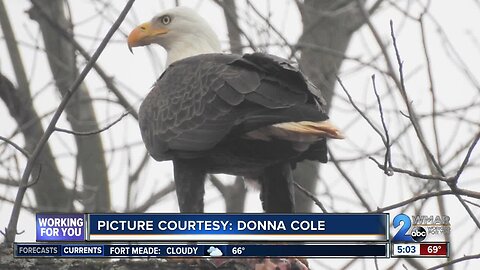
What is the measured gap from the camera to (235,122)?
17.1 ft

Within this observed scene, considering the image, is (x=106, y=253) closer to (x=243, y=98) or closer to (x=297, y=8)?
(x=243, y=98)

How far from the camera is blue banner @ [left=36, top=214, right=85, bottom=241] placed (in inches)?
199

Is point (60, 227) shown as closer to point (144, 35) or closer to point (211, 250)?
point (211, 250)

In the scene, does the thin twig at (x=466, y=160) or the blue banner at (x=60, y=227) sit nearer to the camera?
the thin twig at (x=466, y=160)

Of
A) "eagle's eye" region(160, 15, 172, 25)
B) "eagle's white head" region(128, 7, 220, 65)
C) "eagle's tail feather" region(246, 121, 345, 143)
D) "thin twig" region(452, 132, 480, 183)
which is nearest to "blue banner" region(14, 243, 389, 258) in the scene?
"eagle's tail feather" region(246, 121, 345, 143)

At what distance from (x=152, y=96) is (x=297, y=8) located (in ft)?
6.62

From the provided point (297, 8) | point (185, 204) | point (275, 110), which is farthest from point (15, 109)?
point (275, 110)

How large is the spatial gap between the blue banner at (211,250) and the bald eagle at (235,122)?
0.49 meters

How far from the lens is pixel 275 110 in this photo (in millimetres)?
5074

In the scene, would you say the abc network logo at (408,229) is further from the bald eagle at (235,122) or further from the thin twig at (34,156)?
the thin twig at (34,156)

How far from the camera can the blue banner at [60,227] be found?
5.06 m

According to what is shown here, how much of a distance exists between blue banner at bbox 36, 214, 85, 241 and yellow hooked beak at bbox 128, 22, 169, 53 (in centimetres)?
144

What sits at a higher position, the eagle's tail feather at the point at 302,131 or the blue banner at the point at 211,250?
the eagle's tail feather at the point at 302,131

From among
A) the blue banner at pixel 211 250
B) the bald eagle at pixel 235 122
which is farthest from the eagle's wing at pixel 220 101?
the blue banner at pixel 211 250
